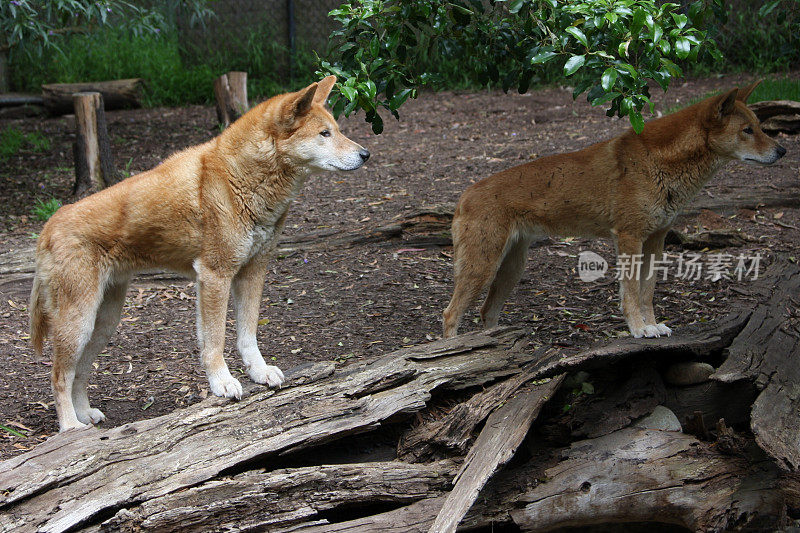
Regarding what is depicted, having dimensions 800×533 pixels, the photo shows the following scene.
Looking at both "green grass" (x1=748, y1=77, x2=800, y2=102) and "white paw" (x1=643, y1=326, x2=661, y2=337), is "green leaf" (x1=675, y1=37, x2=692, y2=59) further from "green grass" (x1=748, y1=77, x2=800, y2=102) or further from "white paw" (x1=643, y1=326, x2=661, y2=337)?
"green grass" (x1=748, y1=77, x2=800, y2=102)

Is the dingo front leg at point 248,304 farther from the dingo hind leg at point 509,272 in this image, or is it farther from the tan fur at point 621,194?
the dingo hind leg at point 509,272

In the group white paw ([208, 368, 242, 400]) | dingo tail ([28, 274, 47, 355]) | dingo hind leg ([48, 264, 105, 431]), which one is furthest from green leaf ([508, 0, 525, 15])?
dingo tail ([28, 274, 47, 355])

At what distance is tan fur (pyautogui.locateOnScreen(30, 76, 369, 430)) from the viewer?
387 centimetres

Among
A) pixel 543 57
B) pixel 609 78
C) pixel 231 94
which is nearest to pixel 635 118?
pixel 609 78

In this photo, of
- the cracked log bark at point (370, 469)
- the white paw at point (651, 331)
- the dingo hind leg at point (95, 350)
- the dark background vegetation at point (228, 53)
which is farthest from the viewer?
the dark background vegetation at point (228, 53)

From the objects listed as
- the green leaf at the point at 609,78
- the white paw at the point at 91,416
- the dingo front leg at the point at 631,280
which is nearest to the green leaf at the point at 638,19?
the green leaf at the point at 609,78

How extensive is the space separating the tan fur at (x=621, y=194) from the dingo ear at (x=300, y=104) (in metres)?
1.50

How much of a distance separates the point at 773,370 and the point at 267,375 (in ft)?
8.82

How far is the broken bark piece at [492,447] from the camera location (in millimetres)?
3217

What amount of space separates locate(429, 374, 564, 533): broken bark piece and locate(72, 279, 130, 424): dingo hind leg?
215cm

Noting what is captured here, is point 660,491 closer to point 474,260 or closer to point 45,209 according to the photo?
point 474,260

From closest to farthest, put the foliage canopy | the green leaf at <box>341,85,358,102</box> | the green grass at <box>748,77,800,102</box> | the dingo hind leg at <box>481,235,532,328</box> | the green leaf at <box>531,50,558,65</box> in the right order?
the foliage canopy
the green leaf at <box>531,50,558,65</box>
the green leaf at <box>341,85,358,102</box>
the dingo hind leg at <box>481,235,532,328</box>
the green grass at <box>748,77,800,102</box>

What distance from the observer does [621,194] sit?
5.00 metres

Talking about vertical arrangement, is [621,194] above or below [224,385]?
above
